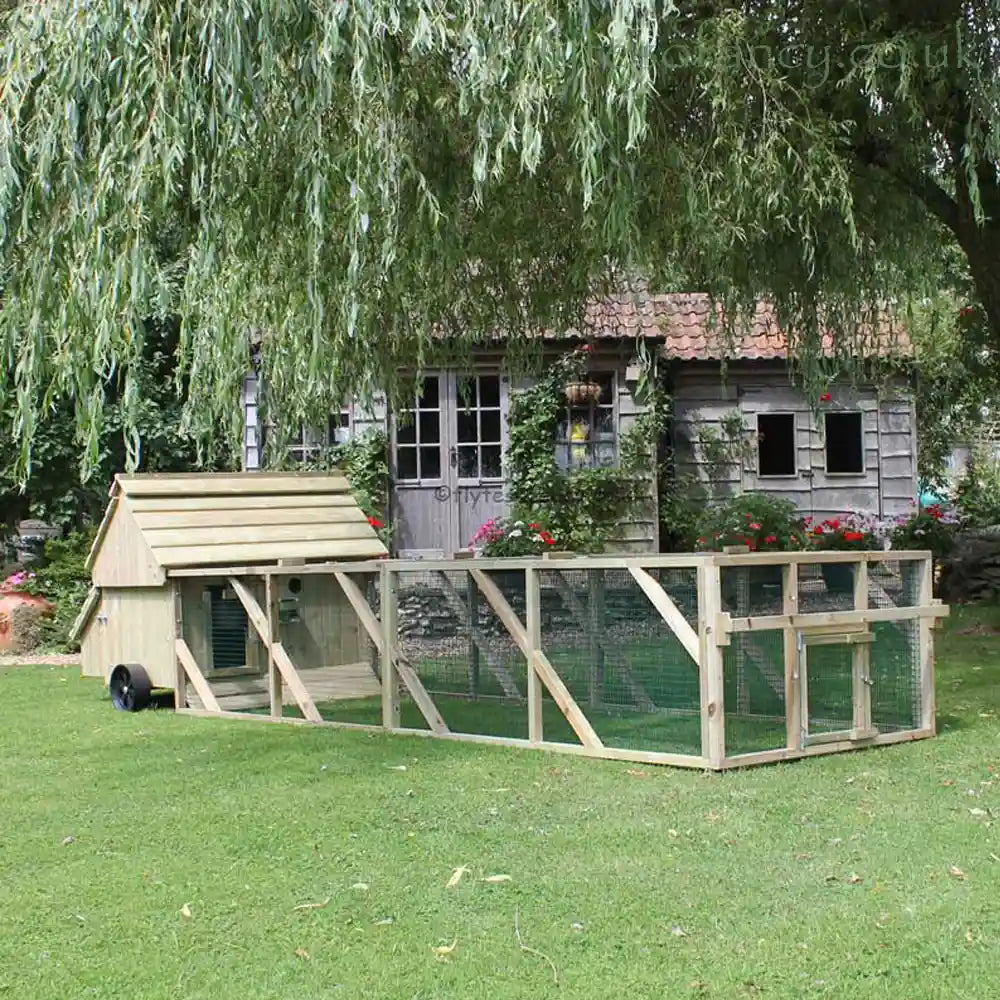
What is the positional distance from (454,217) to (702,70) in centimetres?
164

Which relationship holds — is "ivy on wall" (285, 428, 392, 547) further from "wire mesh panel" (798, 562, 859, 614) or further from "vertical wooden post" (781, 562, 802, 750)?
"vertical wooden post" (781, 562, 802, 750)

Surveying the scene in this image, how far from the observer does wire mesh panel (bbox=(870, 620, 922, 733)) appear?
7547 millimetres

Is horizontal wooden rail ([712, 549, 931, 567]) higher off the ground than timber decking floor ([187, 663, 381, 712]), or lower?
higher

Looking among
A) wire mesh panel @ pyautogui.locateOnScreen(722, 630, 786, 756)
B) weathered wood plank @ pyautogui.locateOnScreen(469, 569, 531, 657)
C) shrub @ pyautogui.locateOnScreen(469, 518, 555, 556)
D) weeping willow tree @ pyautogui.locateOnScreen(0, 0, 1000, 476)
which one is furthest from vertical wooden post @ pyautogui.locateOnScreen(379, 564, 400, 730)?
shrub @ pyautogui.locateOnScreen(469, 518, 555, 556)

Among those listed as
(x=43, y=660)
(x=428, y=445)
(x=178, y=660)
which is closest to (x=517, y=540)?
(x=428, y=445)

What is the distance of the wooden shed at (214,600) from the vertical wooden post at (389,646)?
0.94 metres

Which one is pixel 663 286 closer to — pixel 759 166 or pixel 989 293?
pixel 759 166

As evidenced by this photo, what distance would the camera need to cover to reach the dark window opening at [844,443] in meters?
17.8

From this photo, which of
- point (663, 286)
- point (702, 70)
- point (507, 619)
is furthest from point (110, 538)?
point (702, 70)

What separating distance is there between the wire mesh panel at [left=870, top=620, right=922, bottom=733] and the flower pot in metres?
0.31

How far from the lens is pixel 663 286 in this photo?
8.91 metres

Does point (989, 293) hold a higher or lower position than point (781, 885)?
higher

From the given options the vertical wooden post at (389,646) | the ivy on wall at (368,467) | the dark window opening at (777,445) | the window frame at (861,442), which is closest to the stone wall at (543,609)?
the vertical wooden post at (389,646)

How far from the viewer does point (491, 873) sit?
4824 mm
